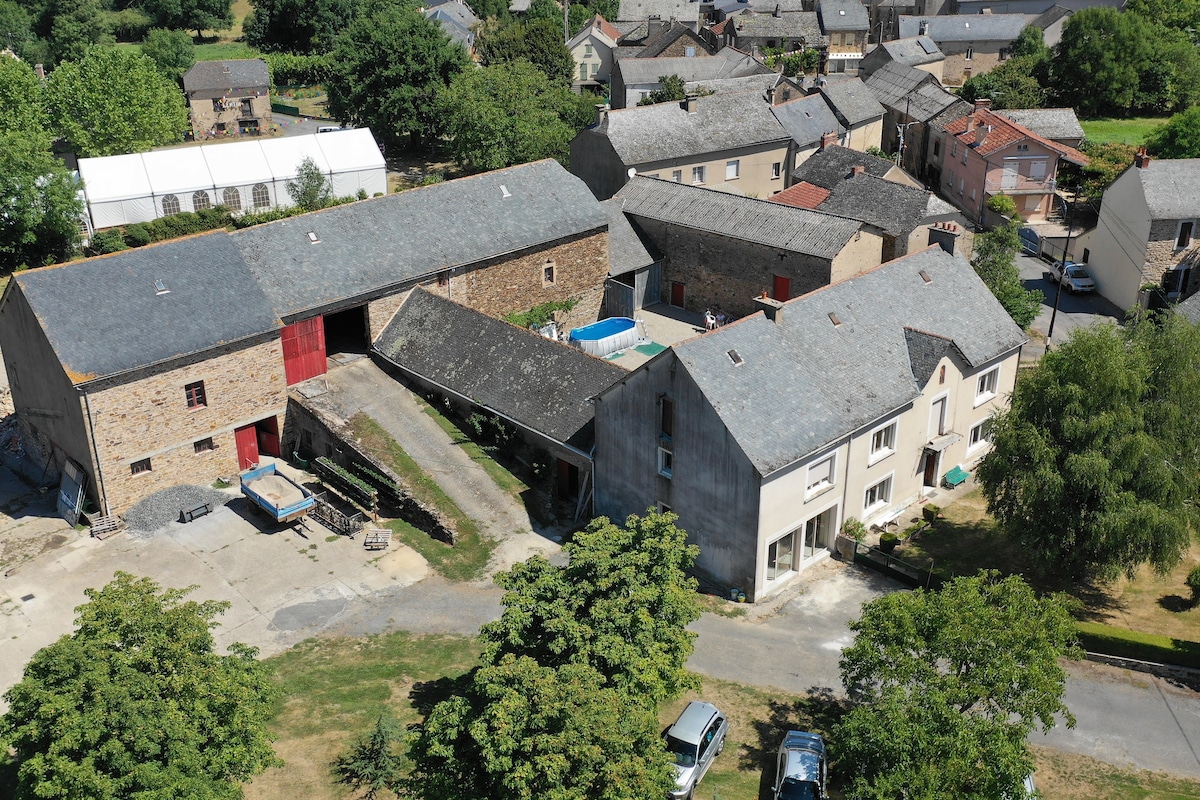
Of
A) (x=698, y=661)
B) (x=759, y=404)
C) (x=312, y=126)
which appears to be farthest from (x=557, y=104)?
(x=698, y=661)

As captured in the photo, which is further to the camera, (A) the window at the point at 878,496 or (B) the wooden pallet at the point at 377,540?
(A) the window at the point at 878,496

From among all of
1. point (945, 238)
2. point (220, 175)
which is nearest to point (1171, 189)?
point (945, 238)

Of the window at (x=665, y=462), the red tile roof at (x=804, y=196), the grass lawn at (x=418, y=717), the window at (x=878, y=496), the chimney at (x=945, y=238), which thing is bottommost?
the grass lawn at (x=418, y=717)

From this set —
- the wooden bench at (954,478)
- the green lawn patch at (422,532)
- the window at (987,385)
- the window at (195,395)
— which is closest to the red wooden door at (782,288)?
the window at (987,385)

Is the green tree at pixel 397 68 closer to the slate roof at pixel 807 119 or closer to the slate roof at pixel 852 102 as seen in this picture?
the slate roof at pixel 807 119

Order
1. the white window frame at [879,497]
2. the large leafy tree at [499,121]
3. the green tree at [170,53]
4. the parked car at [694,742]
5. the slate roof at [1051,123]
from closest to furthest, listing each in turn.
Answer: the parked car at [694,742] < the white window frame at [879,497] < the large leafy tree at [499,121] < the slate roof at [1051,123] < the green tree at [170,53]

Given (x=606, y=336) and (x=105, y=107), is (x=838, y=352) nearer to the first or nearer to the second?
(x=606, y=336)
